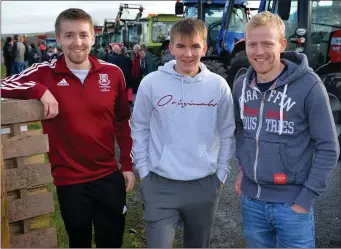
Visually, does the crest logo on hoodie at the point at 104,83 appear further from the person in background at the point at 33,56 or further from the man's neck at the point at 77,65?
the person in background at the point at 33,56

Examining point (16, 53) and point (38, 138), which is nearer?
point (38, 138)

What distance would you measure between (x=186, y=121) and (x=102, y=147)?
512 millimetres

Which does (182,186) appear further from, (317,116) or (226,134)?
(317,116)

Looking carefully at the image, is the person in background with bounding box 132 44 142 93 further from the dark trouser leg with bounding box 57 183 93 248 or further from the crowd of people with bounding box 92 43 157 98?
the dark trouser leg with bounding box 57 183 93 248

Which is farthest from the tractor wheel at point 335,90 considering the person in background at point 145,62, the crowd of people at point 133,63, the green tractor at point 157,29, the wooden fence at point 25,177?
the green tractor at point 157,29

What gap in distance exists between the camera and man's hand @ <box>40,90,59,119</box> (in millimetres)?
2268

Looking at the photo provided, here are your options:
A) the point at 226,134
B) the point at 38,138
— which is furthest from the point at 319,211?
the point at 38,138

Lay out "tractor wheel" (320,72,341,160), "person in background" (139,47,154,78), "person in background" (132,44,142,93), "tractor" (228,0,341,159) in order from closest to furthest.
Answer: "tractor wheel" (320,72,341,160)
"tractor" (228,0,341,159)
"person in background" (132,44,142,93)
"person in background" (139,47,154,78)

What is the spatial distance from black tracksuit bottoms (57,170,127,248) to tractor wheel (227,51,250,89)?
5.63 meters

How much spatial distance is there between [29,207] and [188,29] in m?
1.31

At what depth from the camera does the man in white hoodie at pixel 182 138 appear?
235 centimetres

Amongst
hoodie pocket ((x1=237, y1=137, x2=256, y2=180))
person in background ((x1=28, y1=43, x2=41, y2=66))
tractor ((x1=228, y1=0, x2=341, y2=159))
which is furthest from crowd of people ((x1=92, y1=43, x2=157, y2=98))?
person in background ((x1=28, y1=43, x2=41, y2=66))

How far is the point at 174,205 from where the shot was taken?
235 cm

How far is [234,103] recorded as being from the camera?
8.08 feet
